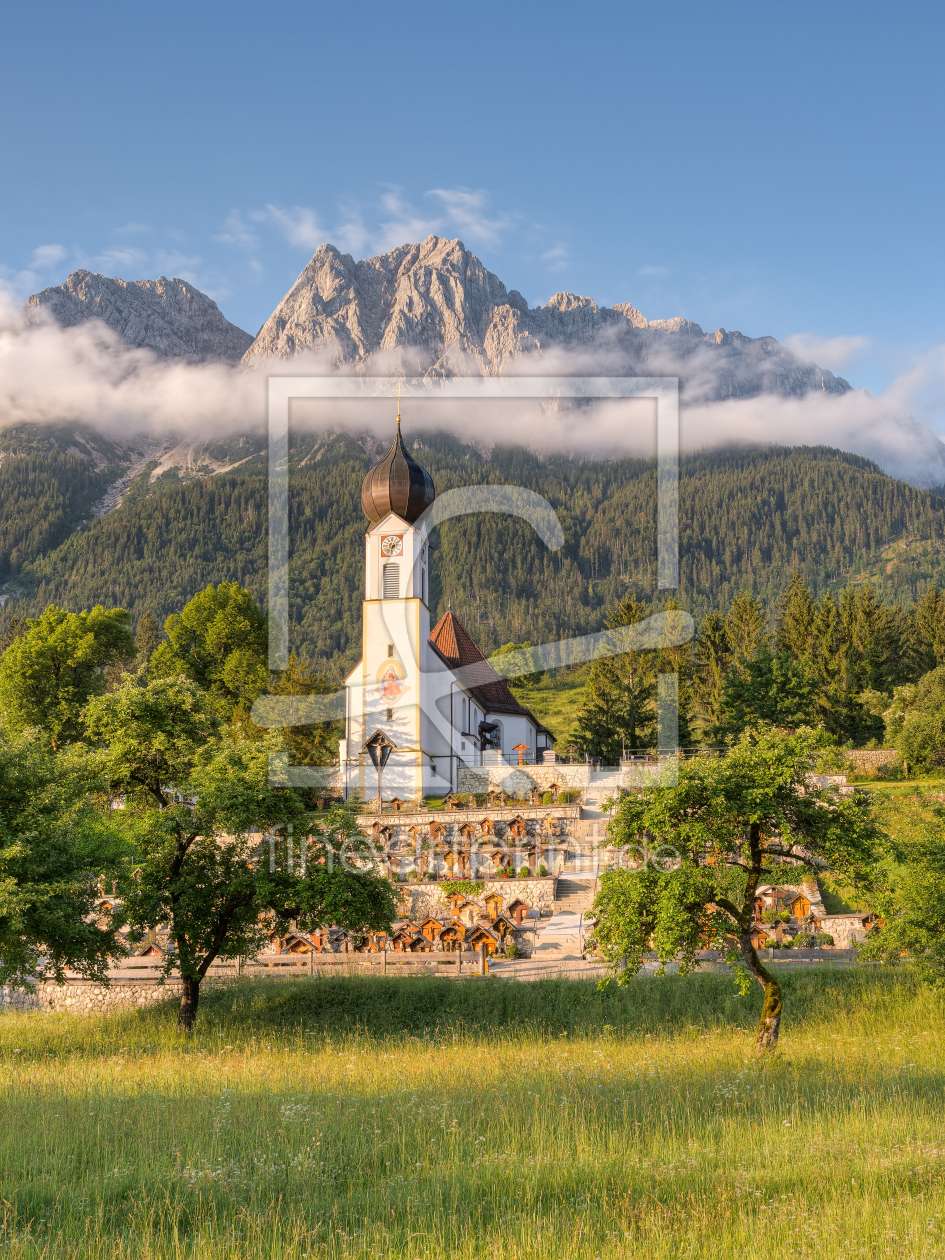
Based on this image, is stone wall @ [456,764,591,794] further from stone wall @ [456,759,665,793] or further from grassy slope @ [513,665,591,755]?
grassy slope @ [513,665,591,755]

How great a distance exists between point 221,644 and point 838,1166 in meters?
49.8

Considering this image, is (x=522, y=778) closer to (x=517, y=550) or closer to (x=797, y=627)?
(x=797, y=627)

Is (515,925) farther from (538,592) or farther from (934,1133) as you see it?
(538,592)

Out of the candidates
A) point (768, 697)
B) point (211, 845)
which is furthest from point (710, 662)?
point (211, 845)

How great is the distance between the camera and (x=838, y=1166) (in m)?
7.98

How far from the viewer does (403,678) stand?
4681cm

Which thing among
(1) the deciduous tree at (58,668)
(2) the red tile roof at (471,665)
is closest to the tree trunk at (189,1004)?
(1) the deciduous tree at (58,668)

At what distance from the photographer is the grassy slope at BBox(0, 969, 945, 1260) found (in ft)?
22.0

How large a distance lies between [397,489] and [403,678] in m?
10.3

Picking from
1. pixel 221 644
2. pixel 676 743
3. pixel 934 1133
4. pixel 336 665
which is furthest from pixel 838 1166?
pixel 336 665

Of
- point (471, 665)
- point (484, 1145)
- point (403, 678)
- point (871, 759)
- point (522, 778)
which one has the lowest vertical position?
point (484, 1145)

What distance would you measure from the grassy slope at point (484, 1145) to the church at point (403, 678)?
88.5 feet

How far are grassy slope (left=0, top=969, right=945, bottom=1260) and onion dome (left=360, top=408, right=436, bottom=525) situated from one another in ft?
113

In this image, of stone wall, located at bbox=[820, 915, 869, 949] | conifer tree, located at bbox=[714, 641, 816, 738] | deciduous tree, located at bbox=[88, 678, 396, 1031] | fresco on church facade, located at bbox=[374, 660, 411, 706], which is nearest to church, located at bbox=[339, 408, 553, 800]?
fresco on church facade, located at bbox=[374, 660, 411, 706]
